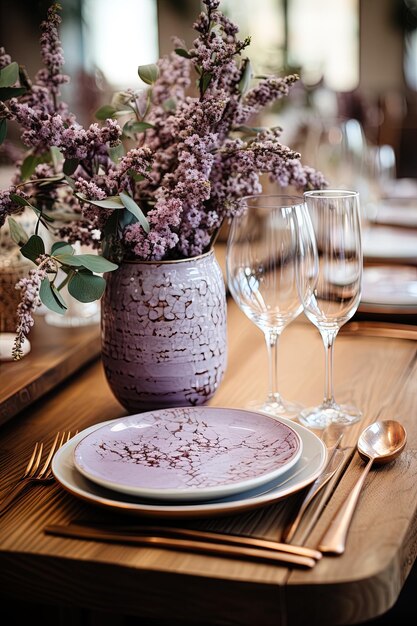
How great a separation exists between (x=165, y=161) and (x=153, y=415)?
0.33 m

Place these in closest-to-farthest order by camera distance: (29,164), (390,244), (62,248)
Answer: (62,248), (29,164), (390,244)

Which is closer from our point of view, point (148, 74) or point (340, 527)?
point (340, 527)

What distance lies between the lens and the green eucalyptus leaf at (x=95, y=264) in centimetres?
95

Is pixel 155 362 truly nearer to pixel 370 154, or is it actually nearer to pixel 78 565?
pixel 78 565

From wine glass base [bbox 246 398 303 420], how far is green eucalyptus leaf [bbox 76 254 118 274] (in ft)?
1.01

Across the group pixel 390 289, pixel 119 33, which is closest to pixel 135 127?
pixel 390 289

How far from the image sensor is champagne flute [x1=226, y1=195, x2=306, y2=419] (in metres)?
1.04

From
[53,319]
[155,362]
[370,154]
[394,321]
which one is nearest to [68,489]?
[155,362]

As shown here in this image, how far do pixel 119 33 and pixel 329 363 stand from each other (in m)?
8.52

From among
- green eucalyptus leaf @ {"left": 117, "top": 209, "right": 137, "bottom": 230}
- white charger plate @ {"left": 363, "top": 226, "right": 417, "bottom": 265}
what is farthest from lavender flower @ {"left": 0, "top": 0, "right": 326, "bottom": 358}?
white charger plate @ {"left": 363, "top": 226, "right": 417, "bottom": 265}

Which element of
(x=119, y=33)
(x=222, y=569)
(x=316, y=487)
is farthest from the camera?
(x=119, y=33)

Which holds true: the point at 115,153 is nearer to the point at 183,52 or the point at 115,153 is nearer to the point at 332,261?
the point at 183,52

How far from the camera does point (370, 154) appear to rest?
7.84 ft

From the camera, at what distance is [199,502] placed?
81 cm
